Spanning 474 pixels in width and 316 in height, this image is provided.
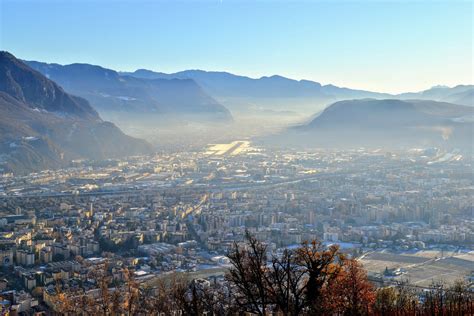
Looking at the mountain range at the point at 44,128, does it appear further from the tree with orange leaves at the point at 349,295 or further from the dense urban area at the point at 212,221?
the tree with orange leaves at the point at 349,295

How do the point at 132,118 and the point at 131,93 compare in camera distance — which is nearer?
the point at 132,118

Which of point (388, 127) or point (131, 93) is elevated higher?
point (131, 93)

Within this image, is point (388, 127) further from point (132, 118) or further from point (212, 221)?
point (212, 221)

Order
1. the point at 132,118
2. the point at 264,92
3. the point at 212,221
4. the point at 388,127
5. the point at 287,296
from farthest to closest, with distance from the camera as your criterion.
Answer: the point at 264,92
the point at 132,118
the point at 388,127
the point at 212,221
the point at 287,296

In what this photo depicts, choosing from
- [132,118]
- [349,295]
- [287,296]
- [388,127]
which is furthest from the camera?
[132,118]

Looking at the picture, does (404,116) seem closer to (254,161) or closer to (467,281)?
(254,161)

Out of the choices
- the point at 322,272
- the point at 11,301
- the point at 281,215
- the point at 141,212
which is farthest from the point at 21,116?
the point at 322,272

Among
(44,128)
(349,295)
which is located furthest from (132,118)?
(349,295)
